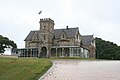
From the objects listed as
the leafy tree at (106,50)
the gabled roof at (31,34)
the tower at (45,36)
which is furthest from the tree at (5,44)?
the leafy tree at (106,50)

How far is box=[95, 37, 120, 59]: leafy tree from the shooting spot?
298 ft

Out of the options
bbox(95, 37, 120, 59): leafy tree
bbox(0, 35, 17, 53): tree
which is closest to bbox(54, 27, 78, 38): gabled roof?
bbox(95, 37, 120, 59): leafy tree

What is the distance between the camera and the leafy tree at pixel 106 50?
298 ft

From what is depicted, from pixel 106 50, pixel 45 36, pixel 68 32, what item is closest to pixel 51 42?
pixel 45 36

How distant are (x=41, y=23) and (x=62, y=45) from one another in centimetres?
902

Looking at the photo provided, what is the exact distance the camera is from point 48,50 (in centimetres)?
7625

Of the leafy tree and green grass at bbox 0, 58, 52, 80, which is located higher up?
the leafy tree

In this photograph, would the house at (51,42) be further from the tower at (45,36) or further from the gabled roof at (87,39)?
the gabled roof at (87,39)

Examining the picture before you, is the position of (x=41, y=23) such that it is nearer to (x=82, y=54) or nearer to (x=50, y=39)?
(x=50, y=39)

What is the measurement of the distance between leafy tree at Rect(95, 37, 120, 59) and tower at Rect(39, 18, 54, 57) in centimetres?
2251

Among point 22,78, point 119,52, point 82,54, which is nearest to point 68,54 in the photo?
point 82,54

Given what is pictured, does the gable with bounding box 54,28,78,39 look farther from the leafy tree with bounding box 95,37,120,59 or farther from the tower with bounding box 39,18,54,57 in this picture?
the leafy tree with bounding box 95,37,120,59

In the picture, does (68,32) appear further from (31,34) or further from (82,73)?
(82,73)

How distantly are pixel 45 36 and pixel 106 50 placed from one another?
103ft
